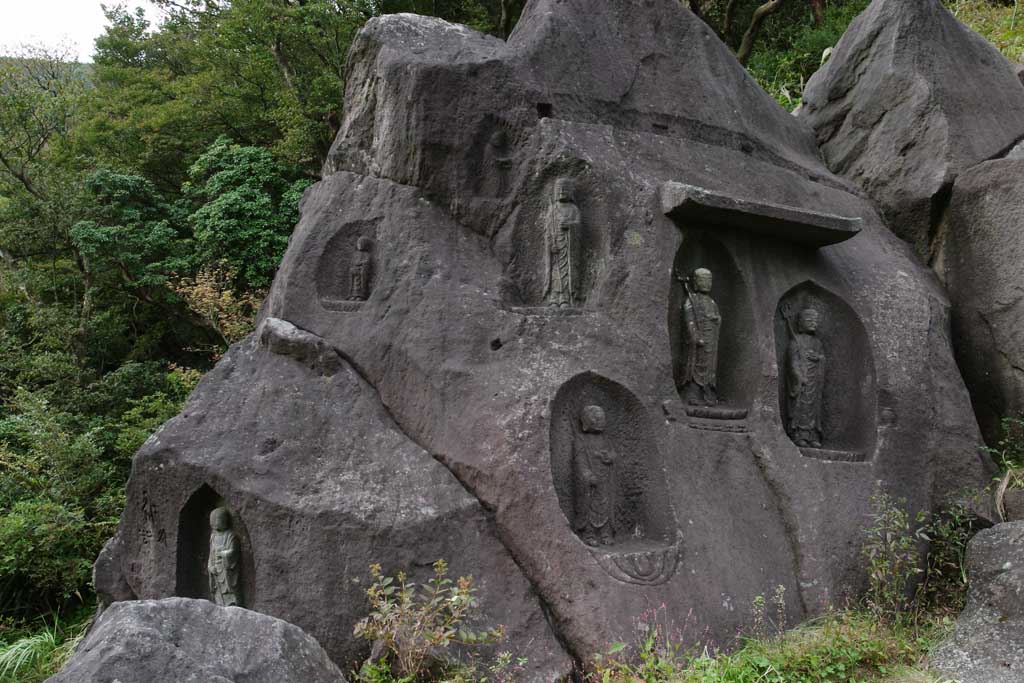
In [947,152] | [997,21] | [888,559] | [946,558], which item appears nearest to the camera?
[888,559]

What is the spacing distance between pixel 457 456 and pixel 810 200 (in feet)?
15.6

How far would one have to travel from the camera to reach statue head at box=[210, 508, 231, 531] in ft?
21.1

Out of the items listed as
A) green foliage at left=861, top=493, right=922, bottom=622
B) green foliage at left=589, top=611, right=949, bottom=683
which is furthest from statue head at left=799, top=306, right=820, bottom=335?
green foliage at left=589, top=611, right=949, bottom=683

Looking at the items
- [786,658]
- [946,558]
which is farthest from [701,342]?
[786,658]

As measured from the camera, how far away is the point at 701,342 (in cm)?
751

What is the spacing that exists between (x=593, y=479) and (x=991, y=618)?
297 cm

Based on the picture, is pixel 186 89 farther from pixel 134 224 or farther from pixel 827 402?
pixel 827 402

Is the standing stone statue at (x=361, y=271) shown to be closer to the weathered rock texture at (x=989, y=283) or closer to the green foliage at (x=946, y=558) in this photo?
the green foliage at (x=946, y=558)

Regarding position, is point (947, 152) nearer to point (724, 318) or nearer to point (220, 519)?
point (724, 318)

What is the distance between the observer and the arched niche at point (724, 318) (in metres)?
7.62

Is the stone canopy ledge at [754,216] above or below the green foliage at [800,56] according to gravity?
below

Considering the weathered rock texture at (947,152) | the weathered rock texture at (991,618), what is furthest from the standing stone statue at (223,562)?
the weathered rock texture at (947,152)

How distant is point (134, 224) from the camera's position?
1339 centimetres

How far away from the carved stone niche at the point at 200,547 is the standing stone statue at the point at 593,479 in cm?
258
